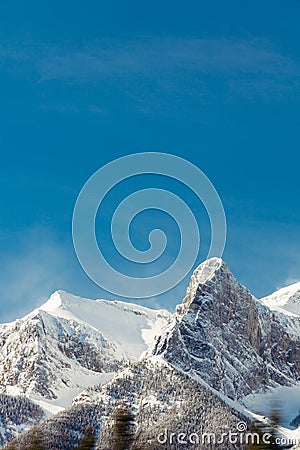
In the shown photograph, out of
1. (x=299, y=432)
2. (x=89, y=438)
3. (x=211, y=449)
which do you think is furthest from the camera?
(x=211, y=449)

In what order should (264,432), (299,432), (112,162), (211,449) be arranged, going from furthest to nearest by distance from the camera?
(211,449) < (299,432) < (112,162) < (264,432)

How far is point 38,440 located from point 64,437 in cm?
16126

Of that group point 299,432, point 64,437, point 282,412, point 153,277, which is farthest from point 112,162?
point 64,437

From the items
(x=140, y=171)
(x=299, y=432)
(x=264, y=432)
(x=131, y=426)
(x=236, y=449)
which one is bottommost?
(x=264, y=432)

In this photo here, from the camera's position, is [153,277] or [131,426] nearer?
[153,277]

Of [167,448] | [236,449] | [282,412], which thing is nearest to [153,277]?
[282,412]

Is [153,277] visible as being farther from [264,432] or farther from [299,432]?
[299,432]

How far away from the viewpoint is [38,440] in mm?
35094

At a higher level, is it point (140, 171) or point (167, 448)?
point (167, 448)

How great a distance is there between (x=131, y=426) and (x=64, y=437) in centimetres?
16076

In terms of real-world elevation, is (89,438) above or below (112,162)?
below

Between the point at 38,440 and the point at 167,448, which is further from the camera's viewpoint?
the point at 167,448

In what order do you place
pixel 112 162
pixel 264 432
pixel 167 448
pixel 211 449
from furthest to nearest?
pixel 167 448, pixel 211 449, pixel 112 162, pixel 264 432

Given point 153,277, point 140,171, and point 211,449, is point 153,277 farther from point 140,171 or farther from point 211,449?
point 211,449
